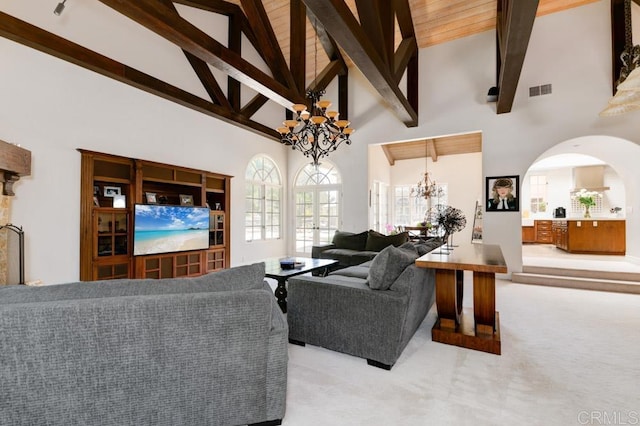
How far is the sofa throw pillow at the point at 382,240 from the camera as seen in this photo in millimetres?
5570

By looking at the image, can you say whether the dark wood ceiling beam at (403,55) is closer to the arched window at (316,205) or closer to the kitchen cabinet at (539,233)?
the arched window at (316,205)

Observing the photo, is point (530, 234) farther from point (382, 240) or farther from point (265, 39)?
point (265, 39)

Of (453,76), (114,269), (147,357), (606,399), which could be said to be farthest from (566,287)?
(114,269)

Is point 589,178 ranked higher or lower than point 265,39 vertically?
lower

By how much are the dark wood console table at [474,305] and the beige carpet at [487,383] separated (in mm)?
106

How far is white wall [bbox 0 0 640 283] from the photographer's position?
3461 mm

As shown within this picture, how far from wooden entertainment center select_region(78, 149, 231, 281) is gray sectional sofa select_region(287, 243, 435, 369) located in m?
3.04

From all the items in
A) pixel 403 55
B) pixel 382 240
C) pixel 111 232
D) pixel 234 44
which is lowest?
pixel 382 240

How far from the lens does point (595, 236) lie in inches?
266

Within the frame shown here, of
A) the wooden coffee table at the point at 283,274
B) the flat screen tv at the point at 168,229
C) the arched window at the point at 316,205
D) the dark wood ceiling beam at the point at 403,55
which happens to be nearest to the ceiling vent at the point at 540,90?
the dark wood ceiling beam at the point at 403,55

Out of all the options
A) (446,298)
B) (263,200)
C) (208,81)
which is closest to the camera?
(446,298)

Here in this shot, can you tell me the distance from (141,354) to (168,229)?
387 cm

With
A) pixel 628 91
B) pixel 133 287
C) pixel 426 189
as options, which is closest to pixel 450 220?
pixel 628 91

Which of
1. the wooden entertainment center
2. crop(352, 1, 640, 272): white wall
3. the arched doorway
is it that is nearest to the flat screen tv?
the wooden entertainment center
